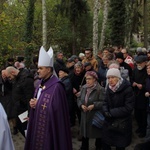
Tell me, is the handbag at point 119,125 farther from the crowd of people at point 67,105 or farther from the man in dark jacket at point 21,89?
the man in dark jacket at point 21,89

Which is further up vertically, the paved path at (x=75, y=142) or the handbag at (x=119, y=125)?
the handbag at (x=119, y=125)

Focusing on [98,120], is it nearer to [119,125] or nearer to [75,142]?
[119,125]

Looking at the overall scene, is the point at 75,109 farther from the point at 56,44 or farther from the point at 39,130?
the point at 56,44

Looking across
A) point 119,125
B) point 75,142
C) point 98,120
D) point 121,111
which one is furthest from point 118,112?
point 75,142

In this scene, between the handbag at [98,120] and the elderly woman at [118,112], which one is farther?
the handbag at [98,120]

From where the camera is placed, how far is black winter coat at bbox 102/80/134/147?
4.42m

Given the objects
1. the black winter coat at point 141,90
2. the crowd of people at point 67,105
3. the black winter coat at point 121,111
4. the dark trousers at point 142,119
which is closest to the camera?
the crowd of people at point 67,105

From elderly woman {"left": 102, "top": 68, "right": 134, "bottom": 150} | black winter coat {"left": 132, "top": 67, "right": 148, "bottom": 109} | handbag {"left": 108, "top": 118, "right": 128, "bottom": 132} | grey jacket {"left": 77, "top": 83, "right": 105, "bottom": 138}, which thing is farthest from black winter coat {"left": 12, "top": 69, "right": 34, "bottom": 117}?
black winter coat {"left": 132, "top": 67, "right": 148, "bottom": 109}

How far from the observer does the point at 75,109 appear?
22.8 ft

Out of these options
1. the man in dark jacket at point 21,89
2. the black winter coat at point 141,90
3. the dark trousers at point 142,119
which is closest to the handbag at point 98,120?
the man in dark jacket at point 21,89

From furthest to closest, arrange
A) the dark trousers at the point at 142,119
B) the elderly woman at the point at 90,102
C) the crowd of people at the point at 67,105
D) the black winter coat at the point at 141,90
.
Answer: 1. the dark trousers at the point at 142,119
2. the black winter coat at the point at 141,90
3. the elderly woman at the point at 90,102
4. the crowd of people at the point at 67,105

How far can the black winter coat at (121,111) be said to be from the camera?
442cm

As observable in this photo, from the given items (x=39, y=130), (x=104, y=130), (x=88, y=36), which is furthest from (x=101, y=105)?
(x=88, y=36)

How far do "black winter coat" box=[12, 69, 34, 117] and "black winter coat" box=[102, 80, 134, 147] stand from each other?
171 centimetres
